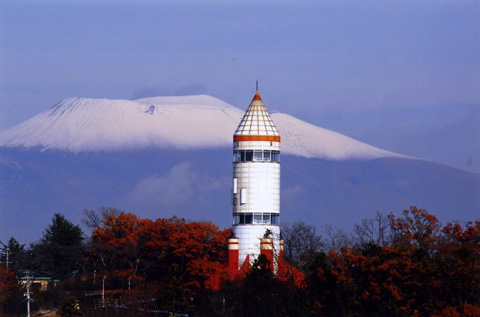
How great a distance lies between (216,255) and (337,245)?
A: 16933 mm

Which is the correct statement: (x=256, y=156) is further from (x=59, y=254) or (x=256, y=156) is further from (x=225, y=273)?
(x=59, y=254)

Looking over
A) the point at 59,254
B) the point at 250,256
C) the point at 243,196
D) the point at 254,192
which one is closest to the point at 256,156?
the point at 254,192

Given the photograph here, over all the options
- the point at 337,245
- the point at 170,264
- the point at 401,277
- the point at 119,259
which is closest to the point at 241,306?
the point at 401,277

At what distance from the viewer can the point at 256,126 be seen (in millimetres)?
77875

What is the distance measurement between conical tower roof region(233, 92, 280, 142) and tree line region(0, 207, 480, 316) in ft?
28.8

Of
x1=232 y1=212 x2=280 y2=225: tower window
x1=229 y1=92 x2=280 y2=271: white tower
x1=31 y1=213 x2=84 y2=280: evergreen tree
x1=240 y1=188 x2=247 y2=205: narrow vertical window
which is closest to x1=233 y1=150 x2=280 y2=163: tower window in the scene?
x1=229 y1=92 x2=280 y2=271: white tower

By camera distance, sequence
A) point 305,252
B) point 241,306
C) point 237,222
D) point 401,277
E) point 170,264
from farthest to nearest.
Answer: point 305,252, point 170,264, point 237,222, point 241,306, point 401,277

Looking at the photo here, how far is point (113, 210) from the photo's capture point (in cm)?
9988

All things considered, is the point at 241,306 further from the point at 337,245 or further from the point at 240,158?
the point at 337,245

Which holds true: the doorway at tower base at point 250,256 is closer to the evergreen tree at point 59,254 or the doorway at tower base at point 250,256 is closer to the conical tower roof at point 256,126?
the conical tower roof at point 256,126

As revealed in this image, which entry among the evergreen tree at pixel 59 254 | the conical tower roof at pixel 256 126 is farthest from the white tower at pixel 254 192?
the evergreen tree at pixel 59 254

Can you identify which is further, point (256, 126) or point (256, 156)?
point (256, 126)

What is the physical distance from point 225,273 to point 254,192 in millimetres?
5974

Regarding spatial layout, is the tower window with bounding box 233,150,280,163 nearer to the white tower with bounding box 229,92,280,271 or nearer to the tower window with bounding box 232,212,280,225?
the white tower with bounding box 229,92,280,271
